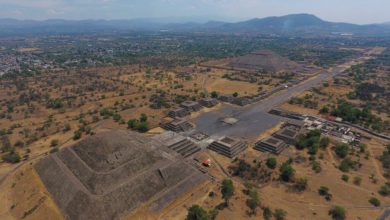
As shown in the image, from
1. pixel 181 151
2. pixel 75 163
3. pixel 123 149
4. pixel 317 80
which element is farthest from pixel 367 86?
pixel 75 163

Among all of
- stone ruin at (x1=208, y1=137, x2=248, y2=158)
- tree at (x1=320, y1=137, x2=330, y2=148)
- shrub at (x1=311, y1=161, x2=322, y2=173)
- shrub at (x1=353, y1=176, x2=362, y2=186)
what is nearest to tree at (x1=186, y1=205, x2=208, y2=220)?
stone ruin at (x1=208, y1=137, x2=248, y2=158)

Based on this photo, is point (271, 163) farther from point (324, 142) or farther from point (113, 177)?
point (113, 177)

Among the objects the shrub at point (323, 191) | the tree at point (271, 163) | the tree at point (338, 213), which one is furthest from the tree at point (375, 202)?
the tree at point (271, 163)

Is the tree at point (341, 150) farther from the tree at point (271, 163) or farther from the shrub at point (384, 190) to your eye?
the tree at point (271, 163)

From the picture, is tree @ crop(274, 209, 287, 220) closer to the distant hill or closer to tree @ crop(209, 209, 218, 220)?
tree @ crop(209, 209, 218, 220)

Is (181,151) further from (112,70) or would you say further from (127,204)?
(112,70)

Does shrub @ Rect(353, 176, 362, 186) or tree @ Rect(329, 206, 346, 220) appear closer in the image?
tree @ Rect(329, 206, 346, 220)

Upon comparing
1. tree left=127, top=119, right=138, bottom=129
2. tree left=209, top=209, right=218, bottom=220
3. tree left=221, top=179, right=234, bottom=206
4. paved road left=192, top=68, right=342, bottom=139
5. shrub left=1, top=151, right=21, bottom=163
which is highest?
tree left=221, top=179, right=234, bottom=206

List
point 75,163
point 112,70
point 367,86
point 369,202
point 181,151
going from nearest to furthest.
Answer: point 369,202
point 75,163
point 181,151
point 367,86
point 112,70
